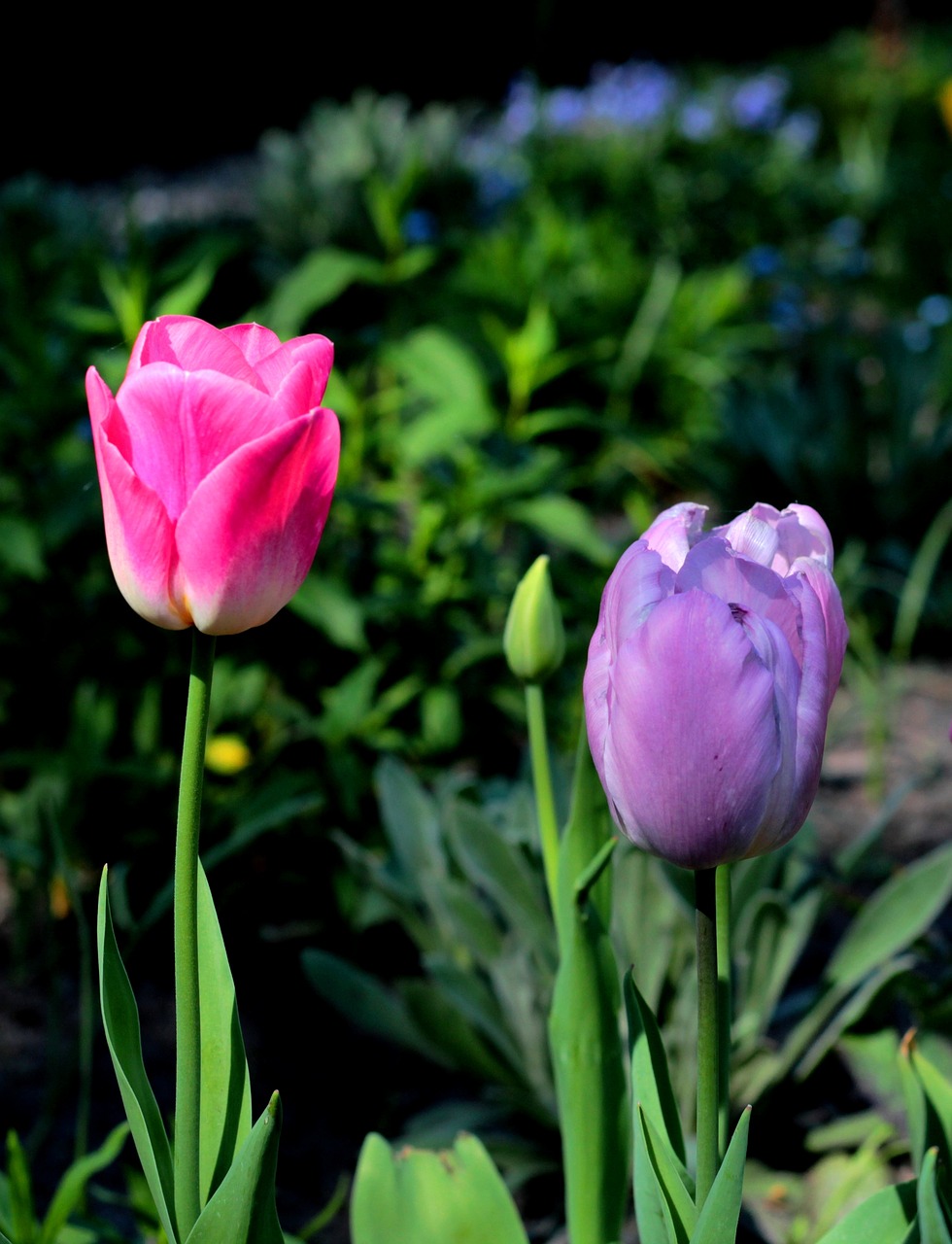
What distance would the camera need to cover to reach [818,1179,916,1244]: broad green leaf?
805 millimetres

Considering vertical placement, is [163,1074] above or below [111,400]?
below

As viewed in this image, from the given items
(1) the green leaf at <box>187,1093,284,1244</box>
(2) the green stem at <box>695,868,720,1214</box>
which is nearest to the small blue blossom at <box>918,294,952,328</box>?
(2) the green stem at <box>695,868,720,1214</box>

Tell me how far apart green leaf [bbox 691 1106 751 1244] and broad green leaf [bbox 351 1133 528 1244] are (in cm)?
26

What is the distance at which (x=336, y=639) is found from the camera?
175 cm

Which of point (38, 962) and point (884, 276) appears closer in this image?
point (38, 962)

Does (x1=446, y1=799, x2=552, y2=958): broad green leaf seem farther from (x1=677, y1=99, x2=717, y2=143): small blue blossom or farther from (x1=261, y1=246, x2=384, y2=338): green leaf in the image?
(x1=677, y1=99, x2=717, y2=143): small blue blossom

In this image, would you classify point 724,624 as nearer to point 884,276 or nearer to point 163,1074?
point 163,1074

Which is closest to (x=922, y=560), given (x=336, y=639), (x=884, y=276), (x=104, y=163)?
(x=336, y=639)

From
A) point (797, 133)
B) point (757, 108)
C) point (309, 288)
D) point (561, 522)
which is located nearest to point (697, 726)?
point (561, 522)

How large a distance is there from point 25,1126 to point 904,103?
7523 mm

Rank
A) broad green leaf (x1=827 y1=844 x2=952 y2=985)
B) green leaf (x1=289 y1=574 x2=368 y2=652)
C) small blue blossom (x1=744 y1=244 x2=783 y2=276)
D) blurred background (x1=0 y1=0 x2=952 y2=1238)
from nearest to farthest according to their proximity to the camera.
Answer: broad green leaf (x1=827 y1=844 x2=952 y2=985) < blurred background (x1=0 y1=0 x2=952 y2=1238) < green leaf (x1=289 y1=574 x2=368 y2=652) < small blue blossom (x1=744 y1=244 x2=783 y2=276)

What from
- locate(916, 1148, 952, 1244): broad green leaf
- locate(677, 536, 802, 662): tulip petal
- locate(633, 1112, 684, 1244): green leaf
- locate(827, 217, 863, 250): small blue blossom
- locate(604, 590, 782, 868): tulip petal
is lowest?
locate(827, 217, 863, 250): small blue blossom

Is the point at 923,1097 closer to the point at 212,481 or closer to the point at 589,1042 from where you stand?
the point at 589,1042

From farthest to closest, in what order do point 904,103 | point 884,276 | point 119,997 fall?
point 904,103 < point 884,276 < point 119,997
